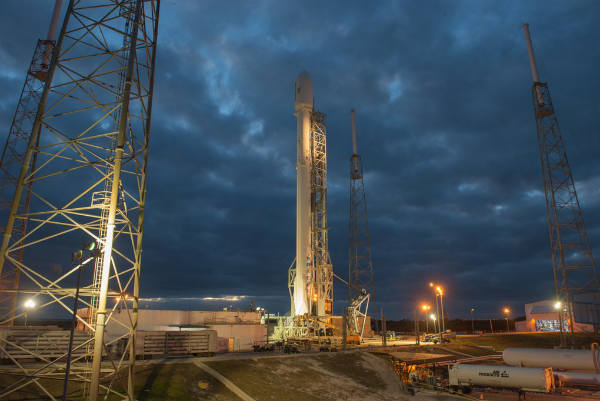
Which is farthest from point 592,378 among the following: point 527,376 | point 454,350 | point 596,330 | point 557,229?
point 596,330

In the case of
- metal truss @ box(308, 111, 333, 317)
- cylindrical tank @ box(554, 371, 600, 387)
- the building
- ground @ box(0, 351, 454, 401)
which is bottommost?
cylindrical tank @ box(554, 371, 600, 387)

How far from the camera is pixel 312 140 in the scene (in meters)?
57.5

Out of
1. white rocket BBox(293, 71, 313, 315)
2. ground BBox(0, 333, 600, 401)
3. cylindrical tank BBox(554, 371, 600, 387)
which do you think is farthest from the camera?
white rocket BBox(293, 71, 313, 315)

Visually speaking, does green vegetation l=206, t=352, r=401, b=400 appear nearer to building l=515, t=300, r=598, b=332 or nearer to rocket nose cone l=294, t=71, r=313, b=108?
rocket nose cone l=294, t=71, r=313, b=108

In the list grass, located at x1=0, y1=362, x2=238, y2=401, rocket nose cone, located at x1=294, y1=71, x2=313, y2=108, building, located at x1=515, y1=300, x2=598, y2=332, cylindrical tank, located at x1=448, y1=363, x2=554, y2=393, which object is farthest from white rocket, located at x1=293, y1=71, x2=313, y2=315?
building, located at x1=515, y1=300, x2=598, y2=332

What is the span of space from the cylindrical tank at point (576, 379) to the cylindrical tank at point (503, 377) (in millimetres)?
2074

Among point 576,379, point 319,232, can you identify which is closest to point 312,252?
point 319,232

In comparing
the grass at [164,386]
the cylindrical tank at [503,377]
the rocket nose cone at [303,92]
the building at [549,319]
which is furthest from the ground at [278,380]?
the building at [549,319]

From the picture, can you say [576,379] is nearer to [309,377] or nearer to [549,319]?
[309,377]

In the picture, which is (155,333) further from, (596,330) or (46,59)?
(596,330)

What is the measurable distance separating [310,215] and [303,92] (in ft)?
56.7

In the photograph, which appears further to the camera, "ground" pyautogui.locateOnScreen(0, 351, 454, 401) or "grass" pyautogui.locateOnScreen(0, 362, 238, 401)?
"ground" pyautogui.locateOnScreen(0, 351, 454, 401)

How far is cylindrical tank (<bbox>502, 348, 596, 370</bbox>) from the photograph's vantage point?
116ft

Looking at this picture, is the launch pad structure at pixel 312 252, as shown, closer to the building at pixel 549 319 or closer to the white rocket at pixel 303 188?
the white rocket at pixel 303 188
